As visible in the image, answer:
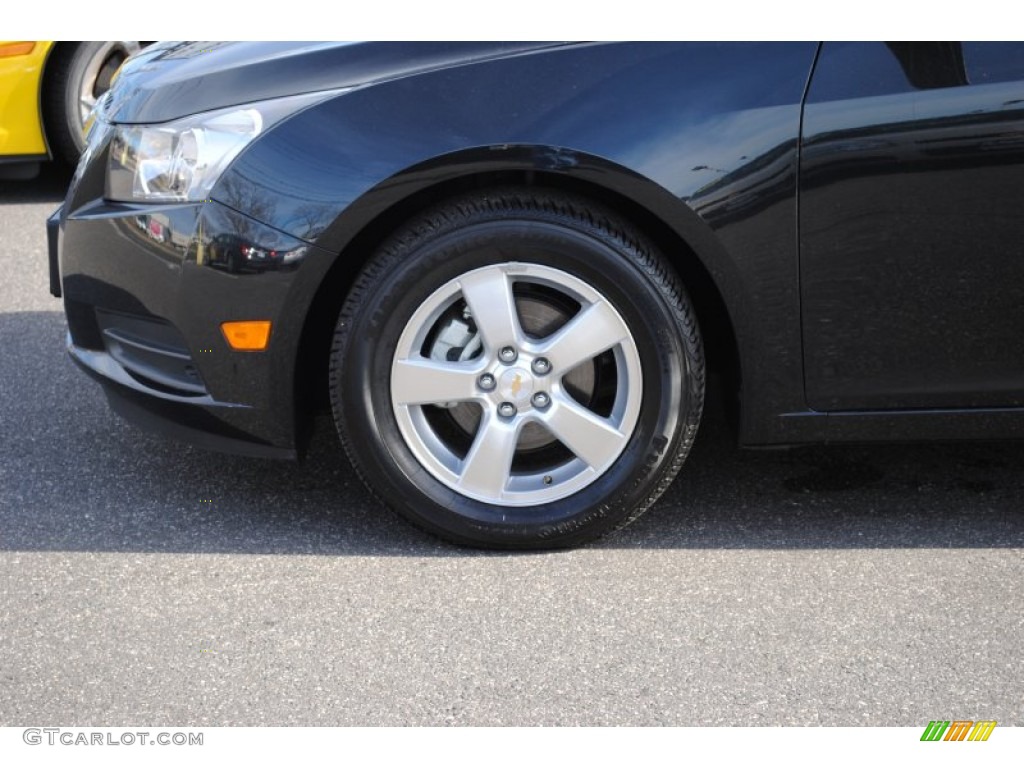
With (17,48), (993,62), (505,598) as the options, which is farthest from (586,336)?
(17,48)

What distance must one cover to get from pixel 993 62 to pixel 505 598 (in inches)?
58.1

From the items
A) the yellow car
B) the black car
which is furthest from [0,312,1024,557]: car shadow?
the yellow car

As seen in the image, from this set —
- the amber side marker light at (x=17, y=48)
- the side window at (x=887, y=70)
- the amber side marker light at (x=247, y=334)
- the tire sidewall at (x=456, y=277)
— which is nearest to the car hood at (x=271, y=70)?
the tire sidewall at (x=456, y=277)

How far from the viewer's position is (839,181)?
2842 millimetres

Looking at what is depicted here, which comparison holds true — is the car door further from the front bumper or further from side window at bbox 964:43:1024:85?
the front bumper

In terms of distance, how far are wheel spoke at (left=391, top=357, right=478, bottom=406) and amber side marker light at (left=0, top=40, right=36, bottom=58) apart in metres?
3.66

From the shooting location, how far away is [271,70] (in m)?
3.01

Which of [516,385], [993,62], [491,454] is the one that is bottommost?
[491,454]

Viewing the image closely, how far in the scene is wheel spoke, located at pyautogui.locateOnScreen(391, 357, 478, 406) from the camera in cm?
307

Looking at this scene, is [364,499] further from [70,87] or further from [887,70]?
[70,87]

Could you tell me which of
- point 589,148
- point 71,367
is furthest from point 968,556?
point 71,367

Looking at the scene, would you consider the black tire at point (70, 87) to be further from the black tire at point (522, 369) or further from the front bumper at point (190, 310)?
the black tire at point (522, 369)

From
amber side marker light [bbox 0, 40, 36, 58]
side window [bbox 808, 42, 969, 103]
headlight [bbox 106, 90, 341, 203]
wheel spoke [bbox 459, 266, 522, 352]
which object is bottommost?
wheel spoke [bbox 459, 266, 522, 352]
